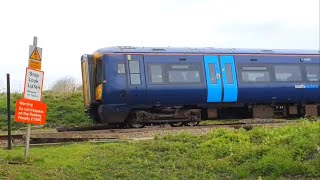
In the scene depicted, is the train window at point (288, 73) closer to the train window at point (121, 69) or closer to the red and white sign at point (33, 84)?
the train window at point (121, 69)

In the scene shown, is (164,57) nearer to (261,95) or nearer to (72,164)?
(261,95)

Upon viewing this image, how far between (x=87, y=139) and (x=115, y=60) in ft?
17.9

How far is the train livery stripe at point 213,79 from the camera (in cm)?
1812

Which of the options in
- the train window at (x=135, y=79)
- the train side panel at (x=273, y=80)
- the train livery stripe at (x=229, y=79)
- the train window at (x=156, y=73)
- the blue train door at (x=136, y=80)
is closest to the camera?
the blue train door at (x=136, y=80)

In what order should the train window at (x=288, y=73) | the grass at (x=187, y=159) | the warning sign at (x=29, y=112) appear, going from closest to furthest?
the grass at (x=187, y=159) < the warning sign at (x=29, y=112) < the train window at (x=288, y=73)

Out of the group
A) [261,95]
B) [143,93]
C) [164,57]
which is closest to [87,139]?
[143,93]

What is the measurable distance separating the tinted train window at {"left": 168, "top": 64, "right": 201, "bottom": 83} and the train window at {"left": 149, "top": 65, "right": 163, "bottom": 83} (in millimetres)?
418

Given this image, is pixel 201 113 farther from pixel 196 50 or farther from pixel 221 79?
pixel 196 50

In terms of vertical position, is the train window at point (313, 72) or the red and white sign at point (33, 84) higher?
the train window at point (313, 72)

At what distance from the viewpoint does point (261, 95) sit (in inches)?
749

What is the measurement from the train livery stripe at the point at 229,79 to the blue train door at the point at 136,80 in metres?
3.07

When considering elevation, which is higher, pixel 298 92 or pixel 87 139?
pixel 298 92

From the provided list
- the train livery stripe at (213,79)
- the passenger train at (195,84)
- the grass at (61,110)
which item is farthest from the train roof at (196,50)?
the grass at (61,110)

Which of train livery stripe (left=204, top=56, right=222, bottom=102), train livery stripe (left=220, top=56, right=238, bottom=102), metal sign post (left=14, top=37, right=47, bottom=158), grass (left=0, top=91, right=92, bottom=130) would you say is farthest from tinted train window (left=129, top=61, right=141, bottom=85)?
metal sign post (left=14, top=37, right=47, bottom=158)
